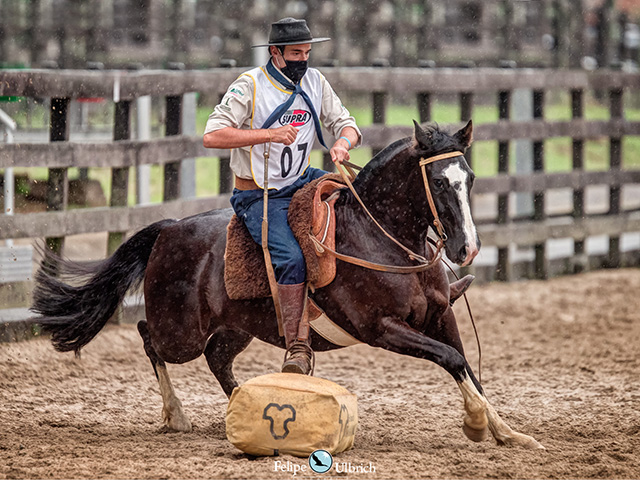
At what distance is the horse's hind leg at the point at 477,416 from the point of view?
15.4 ft

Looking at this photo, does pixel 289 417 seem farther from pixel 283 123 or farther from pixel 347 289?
pixel 283 123

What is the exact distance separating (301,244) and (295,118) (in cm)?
69

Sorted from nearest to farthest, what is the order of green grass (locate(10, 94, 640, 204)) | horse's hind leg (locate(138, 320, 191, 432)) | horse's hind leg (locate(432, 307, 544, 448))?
horse's hind leg (locate(432, 307, 544, 448)) → horse's hind leg (locate(138, 320, 191, 432)) → green grass (locate(10, 94, 640, 204))

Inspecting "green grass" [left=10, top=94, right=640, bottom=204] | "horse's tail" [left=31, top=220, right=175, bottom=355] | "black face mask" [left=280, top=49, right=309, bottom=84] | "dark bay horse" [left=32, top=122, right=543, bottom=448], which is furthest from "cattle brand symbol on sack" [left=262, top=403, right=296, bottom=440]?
"green grass" [left=10, top=94, right=640, bottom=204]

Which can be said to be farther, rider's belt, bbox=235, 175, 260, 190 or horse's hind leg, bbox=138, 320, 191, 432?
horse's hind leg, bbox=138, 320, 191, 432

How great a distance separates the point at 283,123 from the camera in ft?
16.8

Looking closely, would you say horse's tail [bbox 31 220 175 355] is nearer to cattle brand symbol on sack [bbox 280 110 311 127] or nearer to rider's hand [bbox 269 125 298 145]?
cattle brand symbol on sack [bbox 280 110 311 127]

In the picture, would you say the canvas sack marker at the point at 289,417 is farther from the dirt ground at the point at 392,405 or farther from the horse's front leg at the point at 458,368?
the horse's front leg at the point at 458,368

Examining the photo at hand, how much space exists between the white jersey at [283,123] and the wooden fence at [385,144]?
280cm

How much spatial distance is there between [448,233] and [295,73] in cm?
119

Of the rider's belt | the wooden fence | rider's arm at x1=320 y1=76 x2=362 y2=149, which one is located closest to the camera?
the rider's belt

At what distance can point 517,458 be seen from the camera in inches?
181

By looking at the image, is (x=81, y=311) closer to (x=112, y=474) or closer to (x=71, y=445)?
(x=71, y=445)

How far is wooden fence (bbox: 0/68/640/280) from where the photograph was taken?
7.48 m
